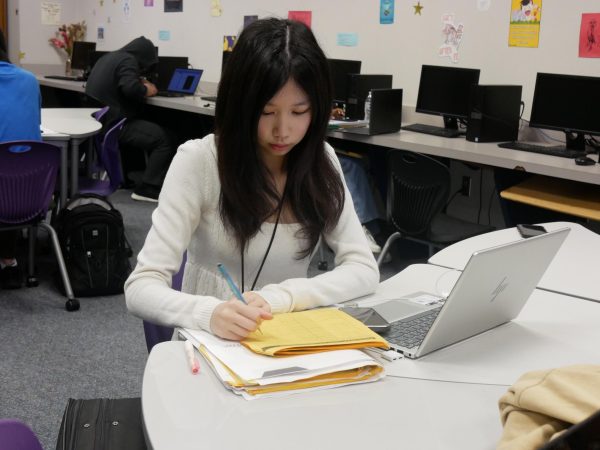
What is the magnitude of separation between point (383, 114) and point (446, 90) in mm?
465

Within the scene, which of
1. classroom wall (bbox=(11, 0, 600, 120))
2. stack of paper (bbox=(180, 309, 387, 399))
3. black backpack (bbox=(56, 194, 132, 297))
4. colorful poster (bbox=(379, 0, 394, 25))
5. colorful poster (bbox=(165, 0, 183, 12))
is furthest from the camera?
colorful poster (bbox=(165, 0, 183, 12))

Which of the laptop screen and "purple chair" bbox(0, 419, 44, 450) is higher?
the laptop screen

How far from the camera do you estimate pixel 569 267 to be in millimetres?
1775

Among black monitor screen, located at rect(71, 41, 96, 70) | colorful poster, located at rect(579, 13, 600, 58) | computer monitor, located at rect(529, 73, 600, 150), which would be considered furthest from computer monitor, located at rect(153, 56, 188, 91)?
colorful poster, located at rect(579, 13, 600, 58)

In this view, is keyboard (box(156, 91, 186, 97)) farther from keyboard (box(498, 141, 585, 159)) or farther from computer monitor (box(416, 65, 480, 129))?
keyboard (box(498, 141, 585, 159))

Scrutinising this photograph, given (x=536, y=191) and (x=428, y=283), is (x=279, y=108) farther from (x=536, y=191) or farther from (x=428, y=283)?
(x=536, y=191)

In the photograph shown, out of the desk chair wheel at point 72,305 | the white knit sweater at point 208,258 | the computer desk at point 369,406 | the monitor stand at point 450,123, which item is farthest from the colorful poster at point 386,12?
the computer desk at point 369,406

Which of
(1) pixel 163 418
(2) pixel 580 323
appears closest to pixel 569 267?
(2) pixel 580 323

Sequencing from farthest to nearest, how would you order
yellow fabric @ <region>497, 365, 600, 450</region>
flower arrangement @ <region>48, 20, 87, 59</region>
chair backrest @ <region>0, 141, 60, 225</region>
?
flower arrangement @ <region>48, 20, 87, 59</region> < chair backrest @ <region>0, 141, 60, 225</region> < yellow fabric @ <region>497, 365, 600, 450</region>

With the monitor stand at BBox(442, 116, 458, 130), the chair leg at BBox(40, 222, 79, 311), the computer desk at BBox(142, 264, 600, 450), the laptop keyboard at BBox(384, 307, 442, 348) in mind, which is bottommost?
the chair leg at BBox(40, 222, 79, 311)

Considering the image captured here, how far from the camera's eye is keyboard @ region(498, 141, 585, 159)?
3.36 m

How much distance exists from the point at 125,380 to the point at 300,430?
5.59 feet

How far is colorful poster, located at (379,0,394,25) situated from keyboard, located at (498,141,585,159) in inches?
52.7

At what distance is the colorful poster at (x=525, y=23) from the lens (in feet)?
12.5
